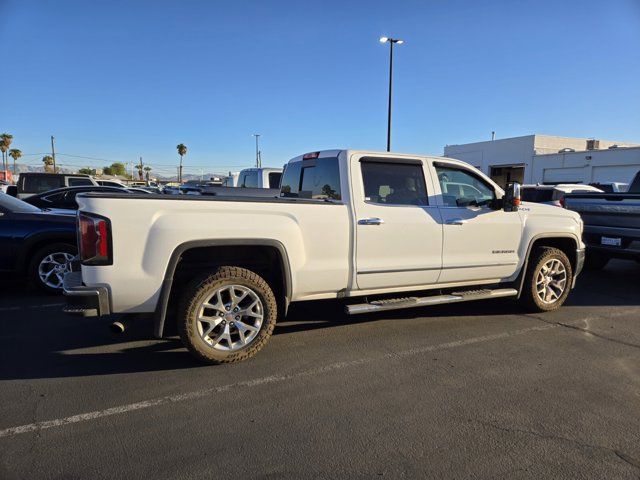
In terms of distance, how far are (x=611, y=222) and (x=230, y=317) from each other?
6645 millimetres

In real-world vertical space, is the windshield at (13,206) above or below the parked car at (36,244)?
above

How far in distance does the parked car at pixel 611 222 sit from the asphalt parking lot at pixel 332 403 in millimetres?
2621

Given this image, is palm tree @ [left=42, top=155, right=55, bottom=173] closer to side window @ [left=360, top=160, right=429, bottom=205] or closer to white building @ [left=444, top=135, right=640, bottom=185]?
white building @ [left=444, top=135, right=640, bottom=185]

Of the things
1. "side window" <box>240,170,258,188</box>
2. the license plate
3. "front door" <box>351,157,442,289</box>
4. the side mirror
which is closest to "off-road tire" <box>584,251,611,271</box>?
the license plate

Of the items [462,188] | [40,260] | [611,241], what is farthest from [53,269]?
[611,241]

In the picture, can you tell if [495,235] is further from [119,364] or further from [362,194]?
[119,364]

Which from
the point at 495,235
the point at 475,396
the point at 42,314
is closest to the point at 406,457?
the point at 475,396

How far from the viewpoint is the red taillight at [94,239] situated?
134 inches

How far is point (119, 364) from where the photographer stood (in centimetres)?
397

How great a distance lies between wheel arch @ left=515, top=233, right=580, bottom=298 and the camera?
213 inches

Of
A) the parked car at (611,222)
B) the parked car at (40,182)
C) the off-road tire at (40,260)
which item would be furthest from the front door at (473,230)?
the parked car at (40,182)

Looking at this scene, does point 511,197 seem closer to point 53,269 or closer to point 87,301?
point 87,301

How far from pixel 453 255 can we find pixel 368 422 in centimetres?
245

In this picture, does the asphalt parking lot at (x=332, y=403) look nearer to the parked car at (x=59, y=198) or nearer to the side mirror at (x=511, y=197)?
the side mirror at (x=511, y=197)
